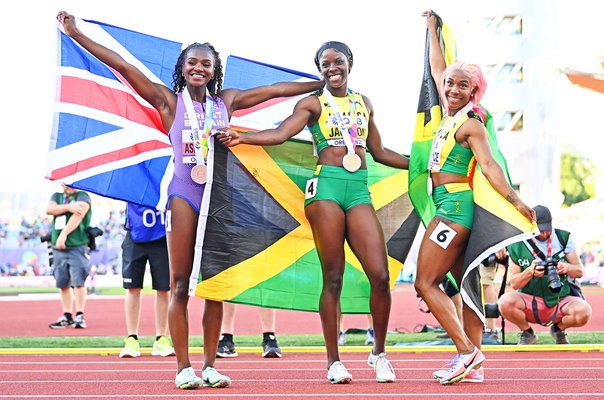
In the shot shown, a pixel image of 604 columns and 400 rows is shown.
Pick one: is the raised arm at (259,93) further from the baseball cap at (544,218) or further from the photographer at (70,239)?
the photographer at (70,239)

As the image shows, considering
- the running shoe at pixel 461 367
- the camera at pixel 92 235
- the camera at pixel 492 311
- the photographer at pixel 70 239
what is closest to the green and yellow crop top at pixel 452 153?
the running shoe at pixel 461 367

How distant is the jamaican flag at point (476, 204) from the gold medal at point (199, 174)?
5.33ft

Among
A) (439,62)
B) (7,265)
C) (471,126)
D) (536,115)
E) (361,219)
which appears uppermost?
(536,115)

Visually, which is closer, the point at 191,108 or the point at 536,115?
the point at 191,108

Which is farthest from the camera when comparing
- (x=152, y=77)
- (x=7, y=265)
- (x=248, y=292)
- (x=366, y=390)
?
(x=7, y=265)

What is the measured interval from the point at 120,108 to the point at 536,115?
51028 mm

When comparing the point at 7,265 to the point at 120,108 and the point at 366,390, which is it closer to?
the point at 120,108

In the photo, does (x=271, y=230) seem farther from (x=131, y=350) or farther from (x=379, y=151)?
(x=131, y=350)

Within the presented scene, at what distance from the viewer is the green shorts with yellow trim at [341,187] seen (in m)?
7.86

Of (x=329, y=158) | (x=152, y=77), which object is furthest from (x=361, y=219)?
(x=152, y=77)

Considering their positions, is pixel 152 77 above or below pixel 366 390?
above

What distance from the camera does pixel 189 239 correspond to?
304 inches

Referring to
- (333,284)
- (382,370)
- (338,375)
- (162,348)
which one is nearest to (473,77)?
(333,284)

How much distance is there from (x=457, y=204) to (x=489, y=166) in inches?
14.0
